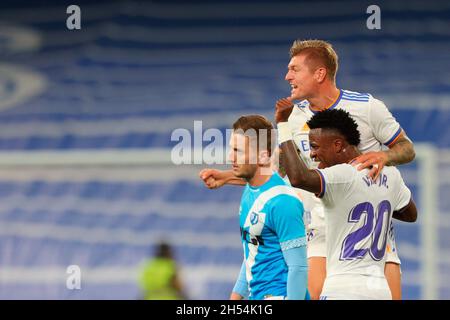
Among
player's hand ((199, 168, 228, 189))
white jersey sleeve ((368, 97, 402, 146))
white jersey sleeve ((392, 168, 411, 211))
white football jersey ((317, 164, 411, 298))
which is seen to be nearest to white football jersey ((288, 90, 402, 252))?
white jersey sleeve ((368, 97, 402, 146))

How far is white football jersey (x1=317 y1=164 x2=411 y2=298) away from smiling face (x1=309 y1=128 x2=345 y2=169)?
0.09m

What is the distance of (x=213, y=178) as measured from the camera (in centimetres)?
481

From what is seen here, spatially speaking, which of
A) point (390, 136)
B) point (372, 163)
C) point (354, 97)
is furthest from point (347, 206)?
point (354, 97)

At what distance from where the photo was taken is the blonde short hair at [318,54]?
5098mm

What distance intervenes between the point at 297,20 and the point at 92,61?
2.53 metres

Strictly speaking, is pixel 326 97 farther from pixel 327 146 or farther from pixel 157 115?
pixel 157 115

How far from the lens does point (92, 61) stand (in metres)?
11.4

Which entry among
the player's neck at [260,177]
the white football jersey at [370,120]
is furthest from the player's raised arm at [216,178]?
the white football jersey at [370,120]

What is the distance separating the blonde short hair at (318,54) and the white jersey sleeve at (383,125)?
31 centimetres

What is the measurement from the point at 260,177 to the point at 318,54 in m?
1.07

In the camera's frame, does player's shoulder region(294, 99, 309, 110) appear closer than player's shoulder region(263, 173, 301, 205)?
No

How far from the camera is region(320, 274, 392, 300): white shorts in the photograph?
4145 mm

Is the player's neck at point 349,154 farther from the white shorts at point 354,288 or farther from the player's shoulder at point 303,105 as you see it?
the player's shoulder at point 303,105

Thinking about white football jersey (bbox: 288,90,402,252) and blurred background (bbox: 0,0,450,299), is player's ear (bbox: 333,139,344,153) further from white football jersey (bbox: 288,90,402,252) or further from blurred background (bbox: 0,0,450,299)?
blurred background (bbox: 0,0,450,299)
